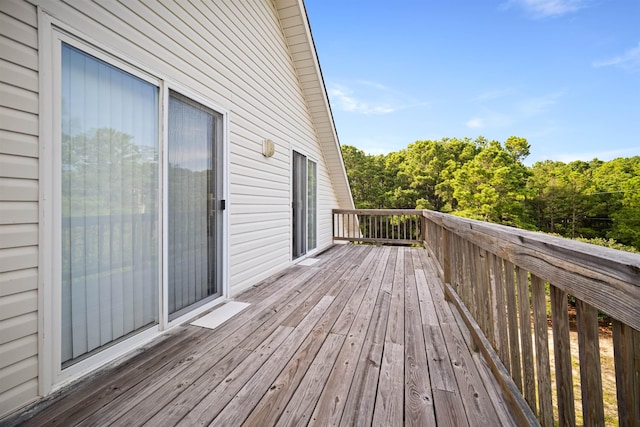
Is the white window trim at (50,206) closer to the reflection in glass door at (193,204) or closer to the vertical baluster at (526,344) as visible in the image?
the reflection in glass door at (193,204)

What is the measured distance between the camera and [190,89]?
7.90 ft

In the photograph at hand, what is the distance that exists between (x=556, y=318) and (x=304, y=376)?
1.26 metres

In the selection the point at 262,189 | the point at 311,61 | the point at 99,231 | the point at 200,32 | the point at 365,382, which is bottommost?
the point at 365,382

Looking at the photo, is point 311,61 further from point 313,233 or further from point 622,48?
point 622,48

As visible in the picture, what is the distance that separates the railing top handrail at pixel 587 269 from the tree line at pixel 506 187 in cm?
1892

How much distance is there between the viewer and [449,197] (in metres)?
21.3

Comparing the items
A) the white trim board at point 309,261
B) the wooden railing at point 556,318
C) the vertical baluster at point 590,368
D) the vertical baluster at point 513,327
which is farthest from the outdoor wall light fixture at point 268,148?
the vertical baluster at point 590,368

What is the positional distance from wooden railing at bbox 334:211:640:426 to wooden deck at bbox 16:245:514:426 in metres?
0.21

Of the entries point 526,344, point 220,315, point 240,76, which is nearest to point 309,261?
point 220,315

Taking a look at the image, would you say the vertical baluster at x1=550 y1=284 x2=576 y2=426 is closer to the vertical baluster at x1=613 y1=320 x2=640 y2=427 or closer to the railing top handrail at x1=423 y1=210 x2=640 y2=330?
the railing top handrail at x1=423 y1=210 x2=640 y2=330

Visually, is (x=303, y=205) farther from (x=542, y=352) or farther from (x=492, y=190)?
(x=492, y=190)

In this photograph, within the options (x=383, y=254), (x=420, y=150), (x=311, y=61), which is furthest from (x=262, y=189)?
(x=420, y=150)

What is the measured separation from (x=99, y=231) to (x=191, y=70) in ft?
5.19

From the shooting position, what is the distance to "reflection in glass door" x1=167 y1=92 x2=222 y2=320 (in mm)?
2229
